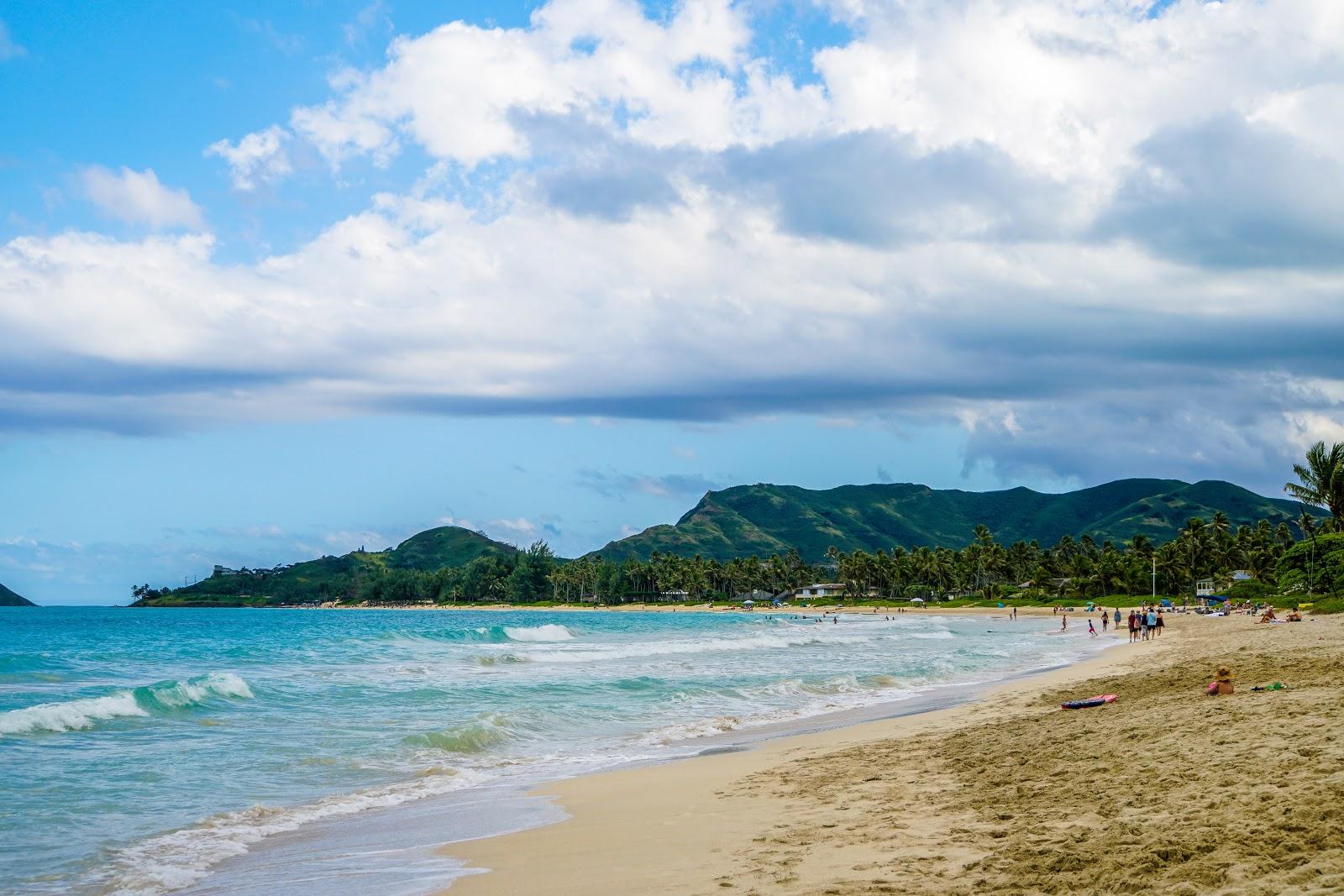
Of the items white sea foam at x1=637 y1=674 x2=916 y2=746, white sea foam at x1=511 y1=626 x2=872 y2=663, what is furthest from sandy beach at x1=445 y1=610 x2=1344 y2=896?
white sea foam at x1=511 y1=626 x2=872 y2=663

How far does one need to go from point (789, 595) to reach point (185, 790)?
612 feet

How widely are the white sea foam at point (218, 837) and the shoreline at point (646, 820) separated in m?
1.90

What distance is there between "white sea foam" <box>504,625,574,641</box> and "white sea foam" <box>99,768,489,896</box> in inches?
2129

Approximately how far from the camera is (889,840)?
806 cm

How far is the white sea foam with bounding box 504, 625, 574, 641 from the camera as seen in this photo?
226 feet

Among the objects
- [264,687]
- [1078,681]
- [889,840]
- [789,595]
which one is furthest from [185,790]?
[789,595]

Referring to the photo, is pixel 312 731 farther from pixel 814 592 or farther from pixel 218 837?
pixel 814 592

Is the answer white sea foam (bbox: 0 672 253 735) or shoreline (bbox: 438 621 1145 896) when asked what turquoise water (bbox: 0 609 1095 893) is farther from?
shoreline (bbox: 438 621 1145 896)

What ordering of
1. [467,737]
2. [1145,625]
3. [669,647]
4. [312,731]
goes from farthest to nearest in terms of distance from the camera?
[1145,625] → [669,647] → [312,731] → [467,737]

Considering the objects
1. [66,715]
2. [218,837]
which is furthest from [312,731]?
[218,837]

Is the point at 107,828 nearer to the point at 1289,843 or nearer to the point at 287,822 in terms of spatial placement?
the point at 287,822

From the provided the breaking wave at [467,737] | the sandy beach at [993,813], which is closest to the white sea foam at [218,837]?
the sandy beach at [993,813]

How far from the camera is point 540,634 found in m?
73.6

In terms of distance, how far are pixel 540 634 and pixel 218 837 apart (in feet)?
209
